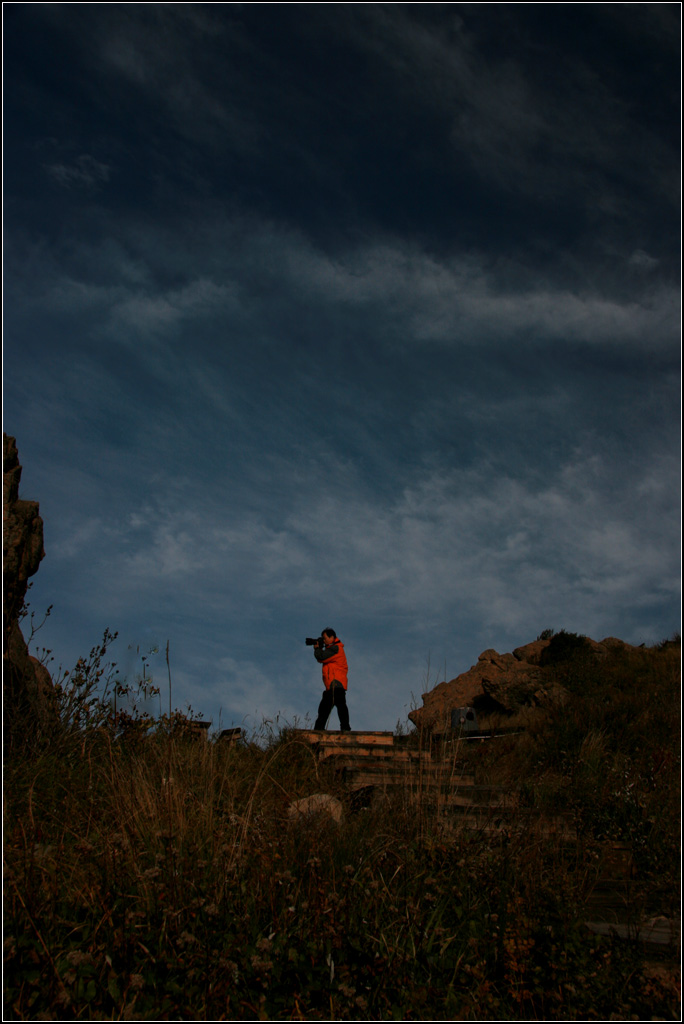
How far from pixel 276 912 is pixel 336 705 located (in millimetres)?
8675

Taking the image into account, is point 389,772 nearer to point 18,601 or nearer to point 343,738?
point 343,738

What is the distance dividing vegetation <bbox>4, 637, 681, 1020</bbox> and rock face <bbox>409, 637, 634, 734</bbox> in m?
11.0

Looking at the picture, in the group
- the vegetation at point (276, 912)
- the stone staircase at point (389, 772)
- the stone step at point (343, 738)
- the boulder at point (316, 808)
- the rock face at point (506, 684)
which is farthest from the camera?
the rock face at point (506, 684)

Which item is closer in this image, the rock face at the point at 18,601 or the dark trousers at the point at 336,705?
the rock face at the point at 18,601

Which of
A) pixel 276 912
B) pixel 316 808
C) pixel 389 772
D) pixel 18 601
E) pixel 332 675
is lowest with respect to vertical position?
pixel 389 772

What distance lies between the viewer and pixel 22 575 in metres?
6.45

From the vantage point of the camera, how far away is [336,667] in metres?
12.4

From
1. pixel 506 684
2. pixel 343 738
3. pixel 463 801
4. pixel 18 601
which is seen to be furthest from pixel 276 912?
pixel 506 684

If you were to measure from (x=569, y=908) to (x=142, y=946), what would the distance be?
302cm

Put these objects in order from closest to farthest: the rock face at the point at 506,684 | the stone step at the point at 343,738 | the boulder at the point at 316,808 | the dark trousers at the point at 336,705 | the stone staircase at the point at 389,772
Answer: the boulder at the point at 316,808, the stone staircase at the point at 389,772, the stone step at the point at 343,738, the dark trousers at the point at 336,705, the rock face at the point at 506,684

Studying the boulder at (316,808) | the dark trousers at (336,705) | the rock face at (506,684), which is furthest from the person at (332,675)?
the boulder at (316,808)

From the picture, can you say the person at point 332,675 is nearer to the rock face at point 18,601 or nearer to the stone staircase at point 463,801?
the stone staircase at point 463,801

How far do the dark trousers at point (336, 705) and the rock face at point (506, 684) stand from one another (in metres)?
4.15

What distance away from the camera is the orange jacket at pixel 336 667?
1232 cm
